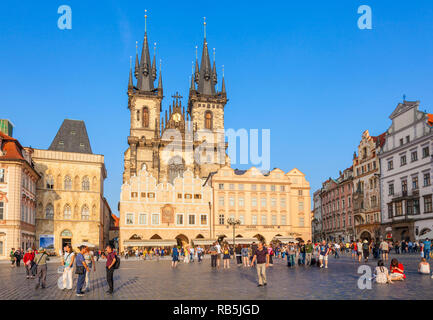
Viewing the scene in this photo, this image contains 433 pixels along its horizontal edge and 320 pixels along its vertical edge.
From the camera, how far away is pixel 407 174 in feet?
185

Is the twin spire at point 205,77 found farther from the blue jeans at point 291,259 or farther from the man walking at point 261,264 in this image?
the man walking at point 261,264

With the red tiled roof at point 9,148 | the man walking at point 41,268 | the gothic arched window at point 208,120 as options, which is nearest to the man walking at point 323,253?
the man walking at point 41,268

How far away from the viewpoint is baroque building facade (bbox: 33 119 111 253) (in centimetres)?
6100

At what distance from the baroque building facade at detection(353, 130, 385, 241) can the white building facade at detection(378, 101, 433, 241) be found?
170 centimetres

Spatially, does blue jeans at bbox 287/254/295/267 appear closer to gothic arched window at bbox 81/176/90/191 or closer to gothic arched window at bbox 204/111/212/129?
gothic arched window at bbox 81/176/90/191

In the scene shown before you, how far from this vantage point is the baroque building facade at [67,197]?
61.0 meters

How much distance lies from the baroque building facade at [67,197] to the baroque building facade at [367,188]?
36233 millimetres

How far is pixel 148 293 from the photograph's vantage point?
46.6ft

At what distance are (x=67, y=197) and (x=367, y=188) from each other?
134 feet

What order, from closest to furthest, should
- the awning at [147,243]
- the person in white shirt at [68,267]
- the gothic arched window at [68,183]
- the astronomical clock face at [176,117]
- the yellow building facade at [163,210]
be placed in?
the person in white shirt at [68,267]
the awning at [147,243]
the gothic arched window at [68,183]
the yellow building facade at [163,210]
the astronomical clock face at [176,117]

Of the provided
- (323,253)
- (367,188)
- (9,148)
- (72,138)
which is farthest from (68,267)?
(367,188)

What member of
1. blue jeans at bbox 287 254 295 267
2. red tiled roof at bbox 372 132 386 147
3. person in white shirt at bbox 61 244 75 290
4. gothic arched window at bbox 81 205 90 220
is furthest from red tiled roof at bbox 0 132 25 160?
red tiled roof at bbox 372 132 386 147

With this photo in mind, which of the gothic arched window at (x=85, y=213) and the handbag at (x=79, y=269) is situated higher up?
the gothic arched window at (x=85, y=213)
